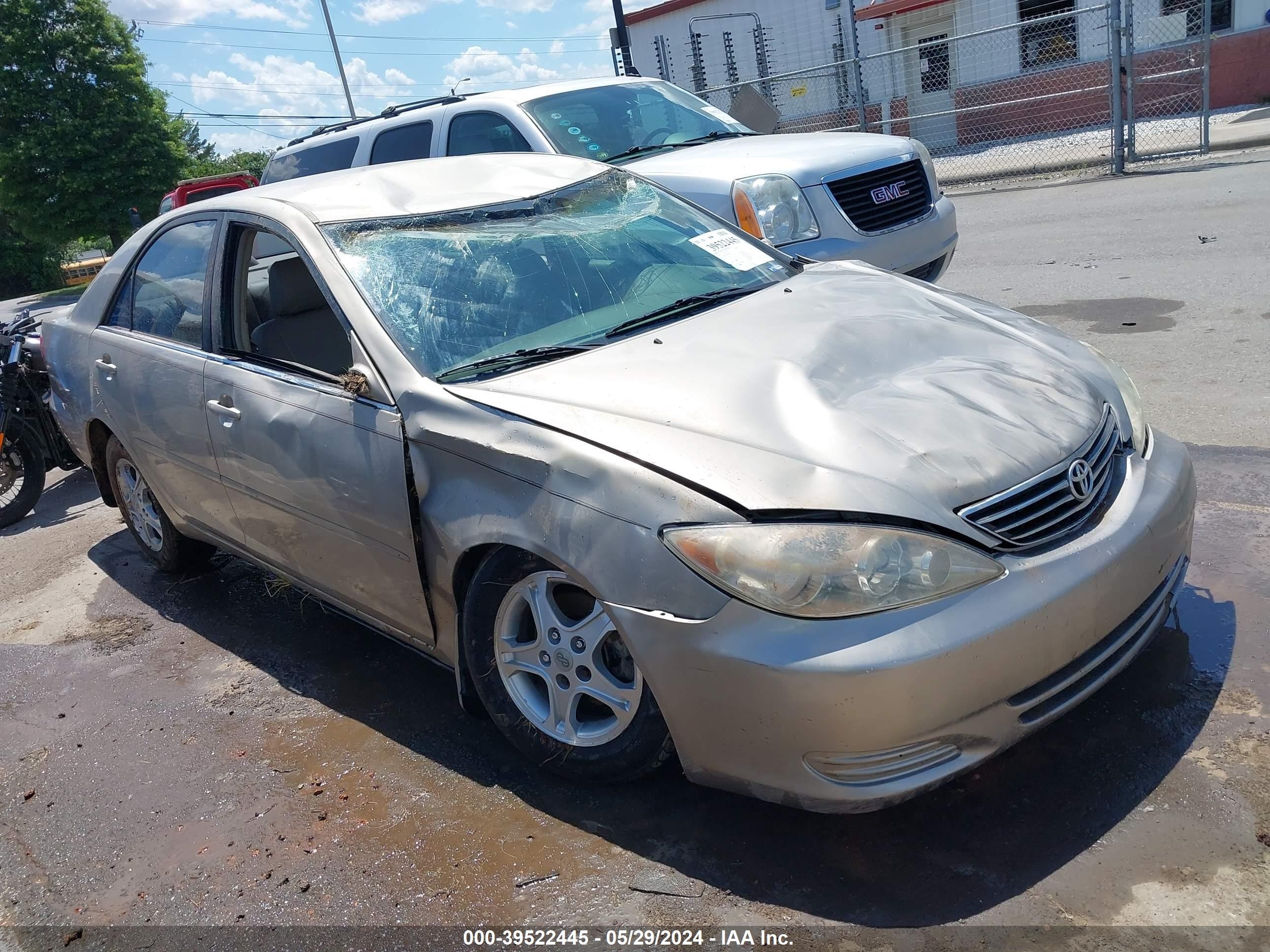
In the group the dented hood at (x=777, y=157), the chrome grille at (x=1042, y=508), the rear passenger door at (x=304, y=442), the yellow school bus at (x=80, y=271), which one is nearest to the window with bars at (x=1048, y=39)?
the dented hood at (x=777, y=157)

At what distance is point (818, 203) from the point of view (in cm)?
682

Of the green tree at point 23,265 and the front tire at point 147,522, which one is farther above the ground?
the front tire at point 147,522

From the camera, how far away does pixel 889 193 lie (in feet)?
A: 23.4

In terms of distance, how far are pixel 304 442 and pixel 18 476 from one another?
4133 mm

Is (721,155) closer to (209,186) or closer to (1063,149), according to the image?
(1063,149)

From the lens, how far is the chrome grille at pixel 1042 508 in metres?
2.63

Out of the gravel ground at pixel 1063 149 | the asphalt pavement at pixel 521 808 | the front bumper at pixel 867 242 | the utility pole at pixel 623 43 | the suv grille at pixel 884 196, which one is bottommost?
the gravel ground at pixel 1063 149

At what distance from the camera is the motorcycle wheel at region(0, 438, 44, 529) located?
6.69 meters

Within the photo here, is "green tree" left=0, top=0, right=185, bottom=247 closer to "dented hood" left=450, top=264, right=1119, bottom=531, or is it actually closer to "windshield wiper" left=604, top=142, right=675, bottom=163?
"windshield wiper" left=604, top=142, right=675, bottom=163

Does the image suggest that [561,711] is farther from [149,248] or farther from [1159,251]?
[1159,251]

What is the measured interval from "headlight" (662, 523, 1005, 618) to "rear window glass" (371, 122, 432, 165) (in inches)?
262

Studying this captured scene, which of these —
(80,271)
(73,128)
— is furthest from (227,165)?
(73,128)

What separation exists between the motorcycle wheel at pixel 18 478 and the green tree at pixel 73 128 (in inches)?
1384

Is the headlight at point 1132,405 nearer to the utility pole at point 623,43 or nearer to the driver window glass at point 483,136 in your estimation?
the driver window glass at point 483,136
